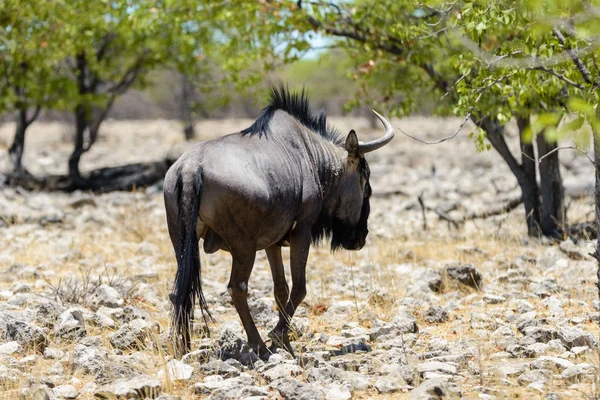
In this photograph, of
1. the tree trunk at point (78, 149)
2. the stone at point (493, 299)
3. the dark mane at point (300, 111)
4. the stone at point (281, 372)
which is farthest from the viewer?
the tree trunk at point (78, 149)

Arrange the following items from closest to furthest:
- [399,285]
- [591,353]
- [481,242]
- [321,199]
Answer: [591,353] < [321,199] < [399,285] < [481,242]

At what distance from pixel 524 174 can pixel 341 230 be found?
4.77 meters

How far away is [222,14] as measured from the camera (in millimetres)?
10664

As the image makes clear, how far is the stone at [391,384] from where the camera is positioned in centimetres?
480

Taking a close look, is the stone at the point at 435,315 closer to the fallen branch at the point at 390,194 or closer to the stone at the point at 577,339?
the stone at the point at 577,339

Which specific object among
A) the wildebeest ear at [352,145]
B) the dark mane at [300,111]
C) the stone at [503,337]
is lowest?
the stone at [503,337]

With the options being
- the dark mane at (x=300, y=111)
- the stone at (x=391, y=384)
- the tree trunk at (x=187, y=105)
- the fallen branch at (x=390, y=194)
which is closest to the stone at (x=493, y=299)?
the dark mane at (x=300, y=111)

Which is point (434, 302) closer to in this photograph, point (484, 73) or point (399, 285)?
point (399, 285)

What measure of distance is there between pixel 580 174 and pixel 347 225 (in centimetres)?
1278

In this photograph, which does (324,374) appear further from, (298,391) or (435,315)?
(435,315)

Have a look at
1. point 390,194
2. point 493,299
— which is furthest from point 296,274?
point 390,194

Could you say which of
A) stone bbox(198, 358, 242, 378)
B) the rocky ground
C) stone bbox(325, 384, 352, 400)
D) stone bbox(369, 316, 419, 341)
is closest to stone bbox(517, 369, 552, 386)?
the rocky ground

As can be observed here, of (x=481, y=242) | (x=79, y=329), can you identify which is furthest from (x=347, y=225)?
(x=481, y=242)

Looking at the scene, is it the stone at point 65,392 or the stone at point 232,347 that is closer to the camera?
the stone at point 65,392
